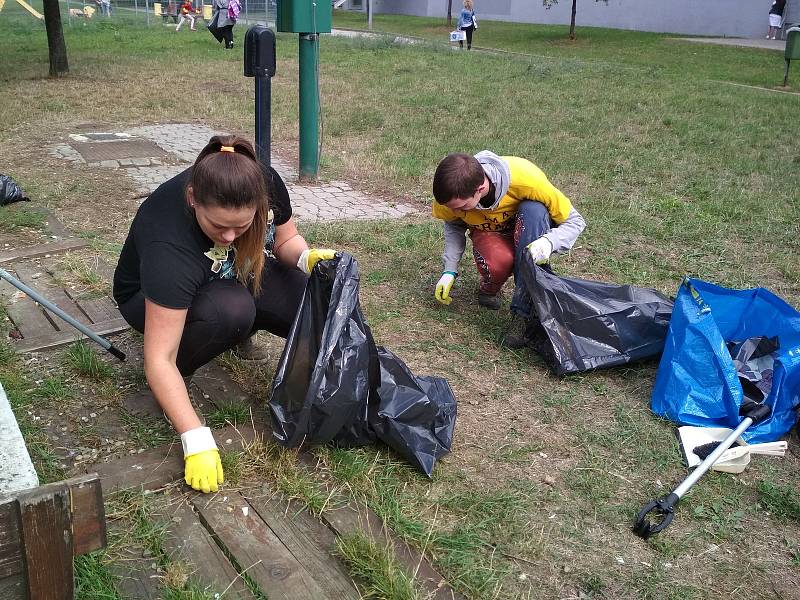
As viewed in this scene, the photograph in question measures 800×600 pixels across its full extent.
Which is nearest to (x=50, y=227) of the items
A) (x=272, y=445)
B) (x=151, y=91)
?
(x=272, y=445)

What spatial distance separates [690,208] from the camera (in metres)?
5.44

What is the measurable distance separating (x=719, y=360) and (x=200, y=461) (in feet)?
5.94

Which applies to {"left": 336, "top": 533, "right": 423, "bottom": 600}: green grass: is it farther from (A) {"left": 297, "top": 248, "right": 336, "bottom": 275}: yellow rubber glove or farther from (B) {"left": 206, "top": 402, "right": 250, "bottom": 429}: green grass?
(A) {"left": 297, "top": 248, "right": 336, "bottom": 275}: yellow rubber glove

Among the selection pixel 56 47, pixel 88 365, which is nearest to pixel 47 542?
pixel 88 365

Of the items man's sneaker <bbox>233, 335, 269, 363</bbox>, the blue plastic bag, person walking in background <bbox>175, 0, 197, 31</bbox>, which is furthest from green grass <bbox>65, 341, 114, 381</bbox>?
person walking in background <bbox>175, 0, 197, 31</bbox>

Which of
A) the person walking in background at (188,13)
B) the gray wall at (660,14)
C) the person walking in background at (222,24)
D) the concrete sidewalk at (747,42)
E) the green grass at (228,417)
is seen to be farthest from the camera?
the gray wall at (660,14)

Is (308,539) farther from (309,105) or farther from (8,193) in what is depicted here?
(309,105)

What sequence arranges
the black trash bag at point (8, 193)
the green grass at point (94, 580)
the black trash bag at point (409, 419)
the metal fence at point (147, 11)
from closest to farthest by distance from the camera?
the green grass at point (94, 580)
the black trash bag at point (409, 419)
the black trash bag at point (8, 193)
the metal fence at point (147, 11)

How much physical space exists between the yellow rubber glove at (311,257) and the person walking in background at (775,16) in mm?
21960

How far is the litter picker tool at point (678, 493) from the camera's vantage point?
2.20m

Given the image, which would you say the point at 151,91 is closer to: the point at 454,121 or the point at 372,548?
the point at 454,121

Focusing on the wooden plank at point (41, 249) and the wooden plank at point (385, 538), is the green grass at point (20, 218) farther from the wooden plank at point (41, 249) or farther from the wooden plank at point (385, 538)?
the wooden plank at point (385, 538)

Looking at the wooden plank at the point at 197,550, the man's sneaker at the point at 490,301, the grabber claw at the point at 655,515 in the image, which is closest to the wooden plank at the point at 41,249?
the man's sneaker at the point at 490,301

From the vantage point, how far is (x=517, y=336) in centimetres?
336
